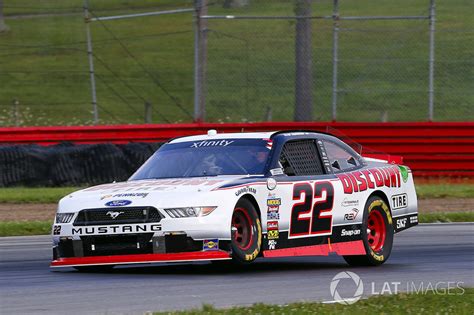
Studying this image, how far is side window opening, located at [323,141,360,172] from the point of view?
11562mm

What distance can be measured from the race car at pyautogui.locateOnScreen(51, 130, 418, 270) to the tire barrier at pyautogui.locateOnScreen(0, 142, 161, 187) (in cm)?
872

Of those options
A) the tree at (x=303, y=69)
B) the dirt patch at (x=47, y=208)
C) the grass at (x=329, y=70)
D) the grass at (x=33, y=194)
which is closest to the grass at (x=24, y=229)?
the dirt patch at (x=47, y=208)

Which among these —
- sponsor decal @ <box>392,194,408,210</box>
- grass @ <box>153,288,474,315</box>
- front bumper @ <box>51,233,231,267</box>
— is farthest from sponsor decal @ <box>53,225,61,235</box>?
sponsor decal @ <box>392,194,408,210</box>

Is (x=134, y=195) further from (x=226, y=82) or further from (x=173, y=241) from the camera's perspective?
(x=226, y=82)

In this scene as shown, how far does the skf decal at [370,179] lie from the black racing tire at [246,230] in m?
1.42

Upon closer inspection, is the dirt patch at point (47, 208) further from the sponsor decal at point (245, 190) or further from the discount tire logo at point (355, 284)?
the discount tire logo at point (355, 284)

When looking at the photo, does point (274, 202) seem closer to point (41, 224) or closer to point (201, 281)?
point (201, 281)

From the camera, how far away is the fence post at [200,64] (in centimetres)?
2164

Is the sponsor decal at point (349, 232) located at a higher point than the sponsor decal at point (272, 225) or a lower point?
lower

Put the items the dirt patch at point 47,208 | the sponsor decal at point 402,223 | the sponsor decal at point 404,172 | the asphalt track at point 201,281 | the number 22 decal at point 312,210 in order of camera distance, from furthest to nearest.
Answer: the dirt patch at point 47,208 → the sponsor decal at point 404,172 → the sponsor decal at point 402,223 → the number 22 decal at point 312,210 → the asphalt track at point 201,281

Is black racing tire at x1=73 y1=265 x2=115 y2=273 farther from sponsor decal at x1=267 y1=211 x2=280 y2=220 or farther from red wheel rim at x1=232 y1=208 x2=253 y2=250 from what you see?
sponsor decal at x1=267 y1=211 x2=280 y2=220

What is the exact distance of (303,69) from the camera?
22.3 metres

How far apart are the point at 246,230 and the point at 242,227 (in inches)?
1.8

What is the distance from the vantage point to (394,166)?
12.3 meters
